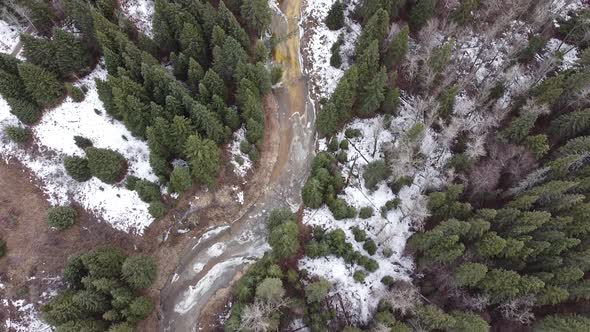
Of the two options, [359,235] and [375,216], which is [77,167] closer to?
[359,235]

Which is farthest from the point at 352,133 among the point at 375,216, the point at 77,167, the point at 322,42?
the point at 77,167

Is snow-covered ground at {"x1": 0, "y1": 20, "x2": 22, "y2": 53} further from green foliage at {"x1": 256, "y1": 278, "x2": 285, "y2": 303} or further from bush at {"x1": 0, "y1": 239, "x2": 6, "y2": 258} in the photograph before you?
green foliage at {"x1": 256, "y1": 278, "x2": 285, "y2": 303}

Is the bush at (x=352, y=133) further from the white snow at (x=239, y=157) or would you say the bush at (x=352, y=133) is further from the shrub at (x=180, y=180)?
the shrub at (x=180, y=180)

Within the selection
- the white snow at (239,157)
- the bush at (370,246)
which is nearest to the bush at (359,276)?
the bush at (370,246)

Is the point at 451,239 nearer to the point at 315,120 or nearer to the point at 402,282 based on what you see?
the point at 402,282

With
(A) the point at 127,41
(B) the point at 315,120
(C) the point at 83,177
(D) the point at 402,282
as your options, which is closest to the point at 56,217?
(C) the point at 83,177

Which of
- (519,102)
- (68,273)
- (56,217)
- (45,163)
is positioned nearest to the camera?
(68,273)

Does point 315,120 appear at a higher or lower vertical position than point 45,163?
higher
